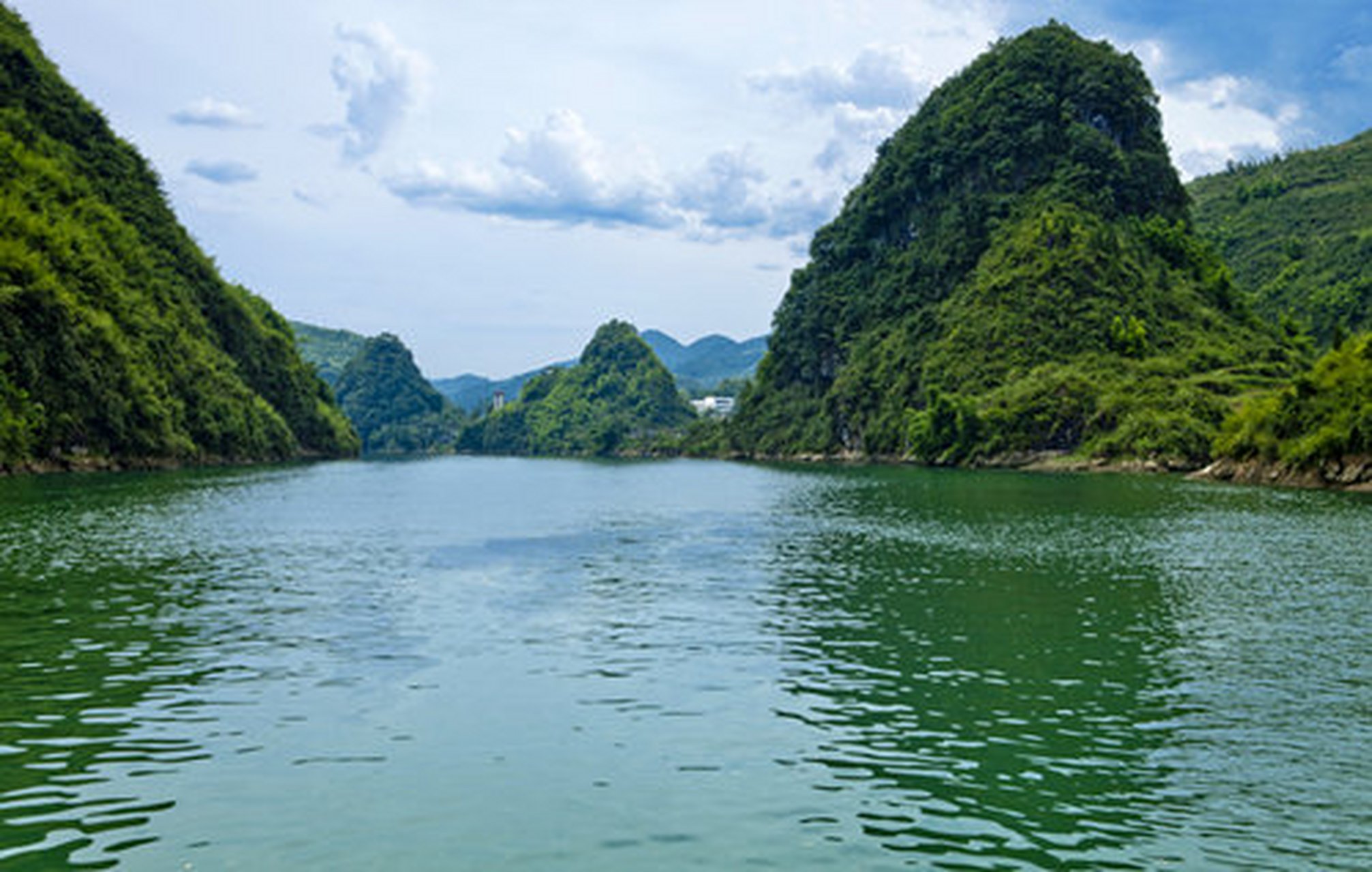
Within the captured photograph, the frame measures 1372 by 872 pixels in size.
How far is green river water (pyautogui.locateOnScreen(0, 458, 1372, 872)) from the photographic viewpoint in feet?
52.0

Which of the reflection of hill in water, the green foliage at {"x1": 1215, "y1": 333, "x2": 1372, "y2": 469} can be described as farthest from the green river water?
the green foliage at {"x1": 1215, "y1": 333, "x2": 1372, "y2": 469}

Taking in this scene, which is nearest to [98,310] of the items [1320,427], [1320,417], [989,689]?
[989,689]

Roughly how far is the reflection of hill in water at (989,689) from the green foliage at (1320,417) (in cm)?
4951

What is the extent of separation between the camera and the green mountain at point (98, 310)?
10856 cm

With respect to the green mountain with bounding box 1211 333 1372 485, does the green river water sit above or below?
below

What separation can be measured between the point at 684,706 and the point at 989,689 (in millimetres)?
7697

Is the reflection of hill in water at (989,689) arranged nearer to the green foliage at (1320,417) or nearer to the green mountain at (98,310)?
the green foliage at (1320,417)

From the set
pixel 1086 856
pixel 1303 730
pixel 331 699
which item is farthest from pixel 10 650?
pixel 1303 730

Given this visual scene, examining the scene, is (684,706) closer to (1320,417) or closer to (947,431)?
(1320,417)

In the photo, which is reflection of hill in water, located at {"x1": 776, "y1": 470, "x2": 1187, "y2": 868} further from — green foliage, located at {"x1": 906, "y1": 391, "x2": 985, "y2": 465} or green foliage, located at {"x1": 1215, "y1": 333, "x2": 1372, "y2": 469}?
green foliage, located at {"x1": 906, "y1": 391, "x2": 985, "y2": 465}

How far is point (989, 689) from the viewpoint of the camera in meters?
25.1

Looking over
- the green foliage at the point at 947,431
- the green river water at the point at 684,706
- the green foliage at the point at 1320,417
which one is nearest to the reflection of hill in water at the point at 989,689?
the green river water at the point at 684,706

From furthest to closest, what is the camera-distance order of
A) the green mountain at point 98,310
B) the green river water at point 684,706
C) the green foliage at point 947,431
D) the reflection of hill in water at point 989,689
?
the green foliage at point 947,431
the green mountain at point 98,310
the reflection of hill in water at point 989,689
the green river water at point 684,706

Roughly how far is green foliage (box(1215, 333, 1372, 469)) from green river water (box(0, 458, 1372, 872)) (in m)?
45.5
